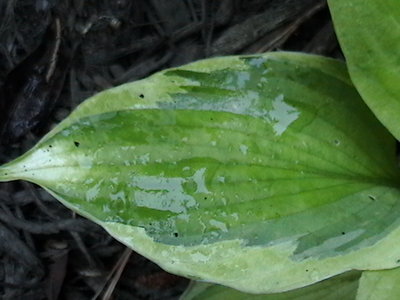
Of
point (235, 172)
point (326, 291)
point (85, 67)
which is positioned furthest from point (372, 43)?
point (85, 67)

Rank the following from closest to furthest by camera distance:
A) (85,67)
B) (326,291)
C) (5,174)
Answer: (5,174), (326,291), (85,67)

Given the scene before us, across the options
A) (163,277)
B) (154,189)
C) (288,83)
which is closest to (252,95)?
(288,83)

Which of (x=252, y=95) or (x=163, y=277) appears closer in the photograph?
(x=252, y=95)

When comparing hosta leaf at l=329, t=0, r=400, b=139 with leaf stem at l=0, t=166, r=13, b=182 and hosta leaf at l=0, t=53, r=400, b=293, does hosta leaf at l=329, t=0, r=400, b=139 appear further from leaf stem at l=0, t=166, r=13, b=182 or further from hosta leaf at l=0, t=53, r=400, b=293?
leaf stem at l=0, t=166, r=13, b=182

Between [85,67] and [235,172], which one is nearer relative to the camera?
[235,172]

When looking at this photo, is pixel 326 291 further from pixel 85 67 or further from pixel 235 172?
pixel 85 67

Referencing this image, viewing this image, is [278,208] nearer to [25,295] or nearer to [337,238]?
[337,238]
